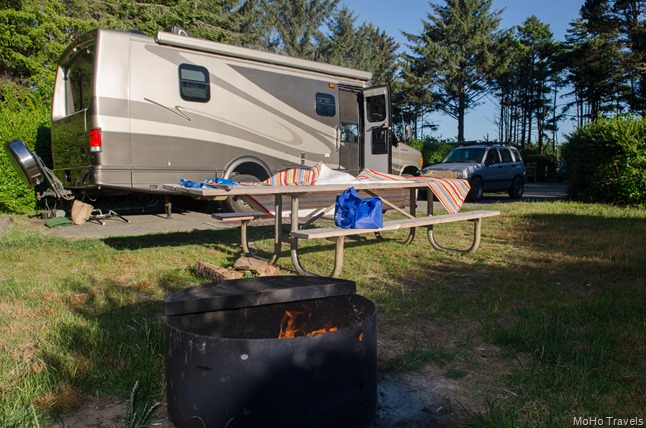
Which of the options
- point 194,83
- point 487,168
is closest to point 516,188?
point 487,168

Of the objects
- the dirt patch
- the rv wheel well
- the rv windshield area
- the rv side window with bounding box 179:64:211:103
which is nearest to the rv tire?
the rv wheel well

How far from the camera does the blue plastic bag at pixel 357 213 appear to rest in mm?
4723

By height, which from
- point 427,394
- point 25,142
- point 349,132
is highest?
point 349,132

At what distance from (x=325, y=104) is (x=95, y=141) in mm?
4666

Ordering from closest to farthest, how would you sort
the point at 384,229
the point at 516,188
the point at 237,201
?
the point at 384,229 → the point at 237,201 → the point at 516,188

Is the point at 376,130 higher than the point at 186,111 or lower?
lower

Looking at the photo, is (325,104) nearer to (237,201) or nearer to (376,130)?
(376,130)

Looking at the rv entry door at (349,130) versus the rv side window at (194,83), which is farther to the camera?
the rv entry door at (349,130)

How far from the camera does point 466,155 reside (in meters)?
15.4

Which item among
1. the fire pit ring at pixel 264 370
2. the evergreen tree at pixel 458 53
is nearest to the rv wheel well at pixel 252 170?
the fire pit ring at pixel 264 370

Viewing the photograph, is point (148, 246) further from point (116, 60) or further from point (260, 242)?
point (116, 60)

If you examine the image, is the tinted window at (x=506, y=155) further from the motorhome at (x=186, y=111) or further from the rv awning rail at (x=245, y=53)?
the rv awning rail at (x=245, y=53)

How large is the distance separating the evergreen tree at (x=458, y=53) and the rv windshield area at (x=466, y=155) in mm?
28613

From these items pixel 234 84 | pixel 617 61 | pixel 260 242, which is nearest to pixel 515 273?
pixel 260 242
